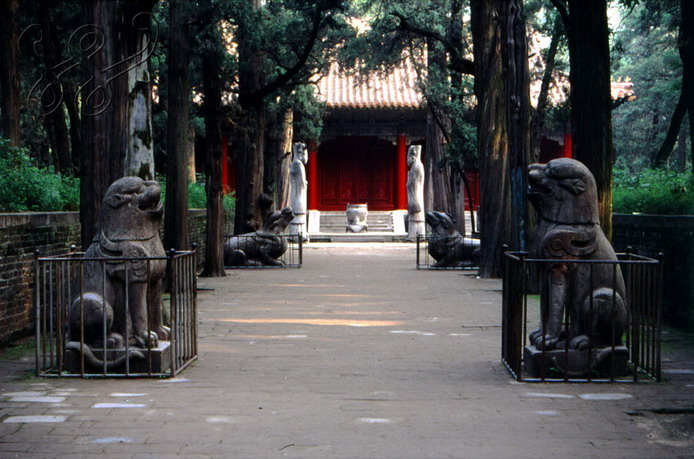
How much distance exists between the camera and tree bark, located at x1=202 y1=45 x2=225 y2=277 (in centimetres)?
1884

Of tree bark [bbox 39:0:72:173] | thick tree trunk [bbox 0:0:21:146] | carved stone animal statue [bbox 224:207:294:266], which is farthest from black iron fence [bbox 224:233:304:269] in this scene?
thick tree trunk [bbox 0:0:21:146]

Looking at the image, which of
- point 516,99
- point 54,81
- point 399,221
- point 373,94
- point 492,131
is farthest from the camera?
point 399,221

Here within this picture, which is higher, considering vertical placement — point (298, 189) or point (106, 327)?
point (298, 189)

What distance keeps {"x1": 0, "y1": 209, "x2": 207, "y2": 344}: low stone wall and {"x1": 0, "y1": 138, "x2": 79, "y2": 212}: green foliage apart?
1.76 ft

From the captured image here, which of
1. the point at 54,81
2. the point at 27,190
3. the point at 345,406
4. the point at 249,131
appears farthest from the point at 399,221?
the point at 345,406

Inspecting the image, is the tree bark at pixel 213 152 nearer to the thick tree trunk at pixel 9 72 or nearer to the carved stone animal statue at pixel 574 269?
the thick tree trunk at pixel 9 72

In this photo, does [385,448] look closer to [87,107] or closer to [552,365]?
[552,365]

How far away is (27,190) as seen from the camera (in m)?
12.2

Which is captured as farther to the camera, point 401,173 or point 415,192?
point 401,173

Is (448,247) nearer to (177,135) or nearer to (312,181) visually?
(177,135)

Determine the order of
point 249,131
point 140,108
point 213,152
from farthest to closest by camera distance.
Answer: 1. point 249,131
2. point 213,152
3. point 140,108

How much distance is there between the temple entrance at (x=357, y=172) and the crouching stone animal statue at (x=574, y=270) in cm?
3176

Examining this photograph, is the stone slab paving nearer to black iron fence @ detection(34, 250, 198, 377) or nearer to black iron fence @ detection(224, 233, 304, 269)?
black iron fence @ detection(34, 250, 198, 377)

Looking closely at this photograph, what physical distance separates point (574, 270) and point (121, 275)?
402cm
